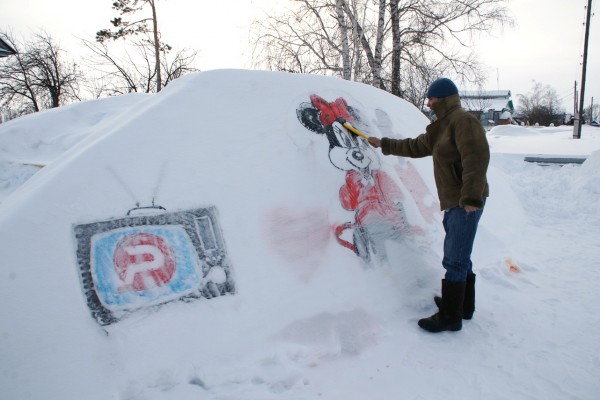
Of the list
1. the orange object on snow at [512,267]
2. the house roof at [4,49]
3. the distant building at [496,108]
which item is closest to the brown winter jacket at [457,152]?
the orange object on snow at [512,267]

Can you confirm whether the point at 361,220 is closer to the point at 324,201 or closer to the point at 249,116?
the point at 324,201

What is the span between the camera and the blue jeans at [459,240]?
250 cm

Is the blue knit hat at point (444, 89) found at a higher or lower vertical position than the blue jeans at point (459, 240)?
higher

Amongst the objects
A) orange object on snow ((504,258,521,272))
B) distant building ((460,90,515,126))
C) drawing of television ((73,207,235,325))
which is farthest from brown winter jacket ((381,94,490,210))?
distant building ((460,90,515,126))

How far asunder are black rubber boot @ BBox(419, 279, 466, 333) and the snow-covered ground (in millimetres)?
63

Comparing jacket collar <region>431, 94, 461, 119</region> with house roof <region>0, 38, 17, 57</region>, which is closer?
jacket collar <region>431, 94, 461, 119</region>

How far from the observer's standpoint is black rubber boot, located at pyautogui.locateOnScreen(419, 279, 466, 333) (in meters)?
2.50

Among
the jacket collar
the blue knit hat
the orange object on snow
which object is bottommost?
the orange object on snow

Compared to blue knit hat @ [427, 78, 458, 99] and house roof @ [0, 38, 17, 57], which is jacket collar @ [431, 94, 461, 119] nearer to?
blue knit hat @ [427, 78, 458, 99]

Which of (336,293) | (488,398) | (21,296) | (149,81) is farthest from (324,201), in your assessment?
(149,81)

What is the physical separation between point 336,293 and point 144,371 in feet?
4.31

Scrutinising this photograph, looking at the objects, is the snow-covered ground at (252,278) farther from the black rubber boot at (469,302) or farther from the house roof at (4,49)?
the house roof at (4,49)

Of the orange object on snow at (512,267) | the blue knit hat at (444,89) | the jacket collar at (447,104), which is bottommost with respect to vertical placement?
the orange object on snow at (512,267)

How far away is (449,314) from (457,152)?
1111 mm
